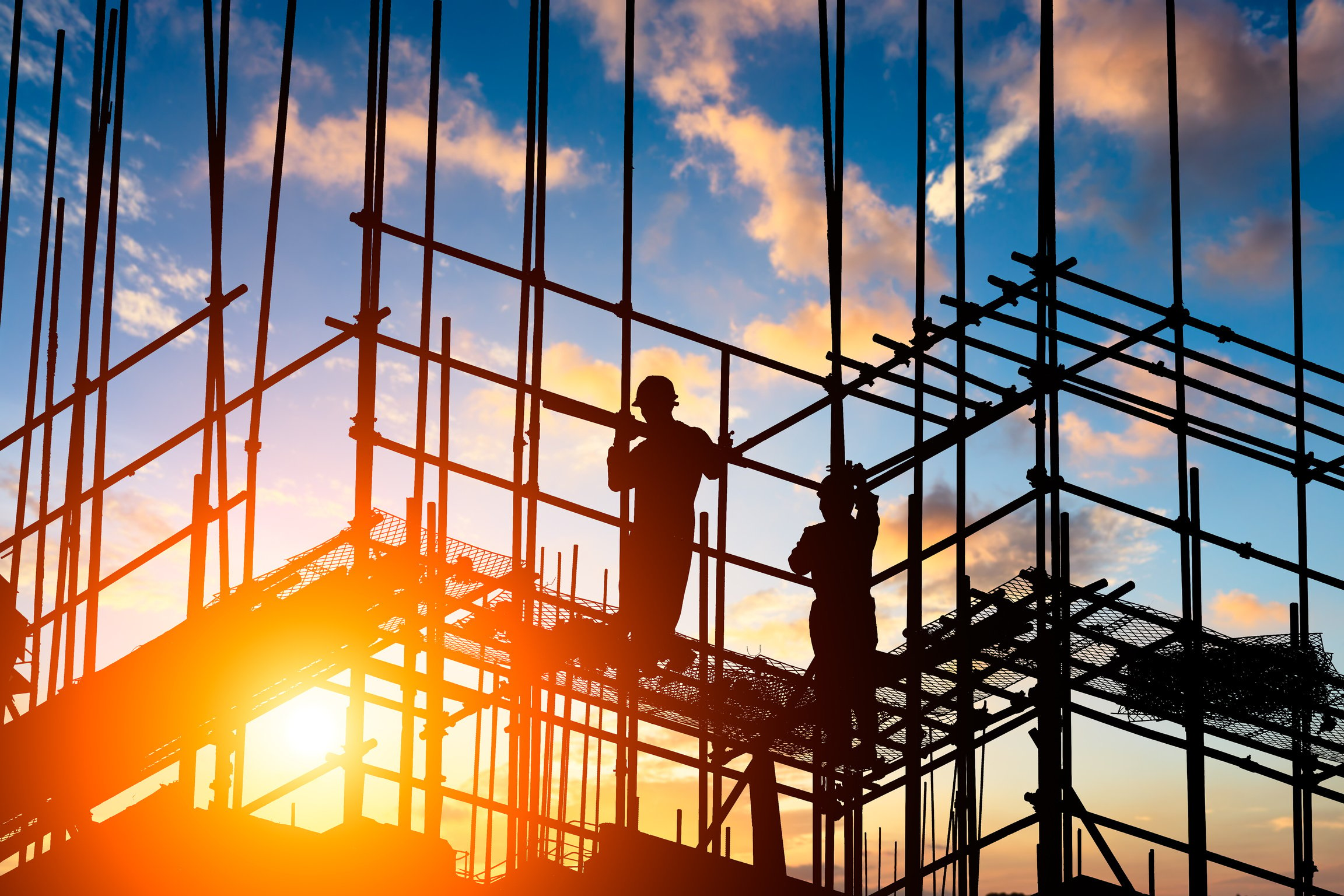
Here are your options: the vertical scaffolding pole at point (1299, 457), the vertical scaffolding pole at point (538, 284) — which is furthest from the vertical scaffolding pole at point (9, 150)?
the vertical scaffolding pole at point (1299, 457)

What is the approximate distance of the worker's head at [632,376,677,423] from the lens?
7641 millimetres

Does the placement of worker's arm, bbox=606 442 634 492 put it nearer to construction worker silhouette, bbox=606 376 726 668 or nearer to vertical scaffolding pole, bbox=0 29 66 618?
construction worker silhouette, bbox=606 376 726 668

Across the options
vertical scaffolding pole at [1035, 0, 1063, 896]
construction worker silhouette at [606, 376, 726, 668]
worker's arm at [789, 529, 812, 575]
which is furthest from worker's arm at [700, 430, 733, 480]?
vertical scaffolding pole at [1035, 0, 1063, 896]

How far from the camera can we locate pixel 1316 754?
971 cm

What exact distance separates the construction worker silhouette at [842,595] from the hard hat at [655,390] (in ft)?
4.08

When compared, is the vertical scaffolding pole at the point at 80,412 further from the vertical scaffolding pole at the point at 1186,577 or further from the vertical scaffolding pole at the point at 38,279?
the vertical scaffolding pole at the point at 1186,577

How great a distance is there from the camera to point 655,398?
764 centimetres

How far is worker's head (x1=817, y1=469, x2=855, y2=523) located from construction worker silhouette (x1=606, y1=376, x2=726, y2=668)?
86 cm

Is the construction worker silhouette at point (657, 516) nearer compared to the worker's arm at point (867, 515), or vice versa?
the construction worker silhouette at point (657, 516)

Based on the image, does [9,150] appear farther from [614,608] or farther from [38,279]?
[614,608]

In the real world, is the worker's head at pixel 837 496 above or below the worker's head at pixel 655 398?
below

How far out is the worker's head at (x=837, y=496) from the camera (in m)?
7.96

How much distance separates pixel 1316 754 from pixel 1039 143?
5.30 meters

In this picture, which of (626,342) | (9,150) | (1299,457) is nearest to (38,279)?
(9,150)
